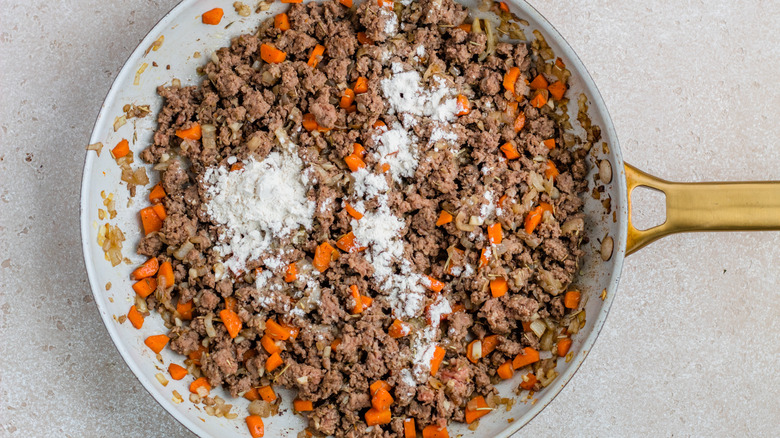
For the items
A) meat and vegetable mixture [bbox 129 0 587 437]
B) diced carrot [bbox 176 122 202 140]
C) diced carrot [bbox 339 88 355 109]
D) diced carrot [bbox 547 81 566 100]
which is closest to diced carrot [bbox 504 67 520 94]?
meat and vegetable mixture [bbox 129 0 587 437]

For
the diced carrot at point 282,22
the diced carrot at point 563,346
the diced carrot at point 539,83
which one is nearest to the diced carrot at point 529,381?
the diced carrot at point 563,346

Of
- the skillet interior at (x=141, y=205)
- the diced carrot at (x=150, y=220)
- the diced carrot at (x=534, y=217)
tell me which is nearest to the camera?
the skillet interior at (x=141, y=205)

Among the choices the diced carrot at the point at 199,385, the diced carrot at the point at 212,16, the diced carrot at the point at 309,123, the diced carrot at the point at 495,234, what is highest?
the diced carrot at the point at 212,16

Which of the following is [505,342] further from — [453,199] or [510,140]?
[510,140]

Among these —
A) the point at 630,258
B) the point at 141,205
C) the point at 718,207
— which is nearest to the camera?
the point at 718,207

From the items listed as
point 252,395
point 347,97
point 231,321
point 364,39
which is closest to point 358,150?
point 347,97

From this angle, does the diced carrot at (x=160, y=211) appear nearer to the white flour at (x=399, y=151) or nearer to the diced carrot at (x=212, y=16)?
the diced carrot at (x=212, y=16)

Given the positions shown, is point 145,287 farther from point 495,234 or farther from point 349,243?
point 495,234
